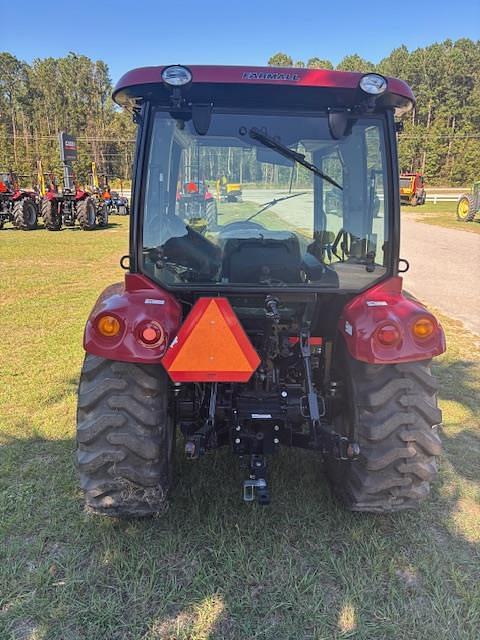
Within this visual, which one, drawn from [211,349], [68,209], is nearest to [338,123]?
[211,349]

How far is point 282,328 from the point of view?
2688 mm

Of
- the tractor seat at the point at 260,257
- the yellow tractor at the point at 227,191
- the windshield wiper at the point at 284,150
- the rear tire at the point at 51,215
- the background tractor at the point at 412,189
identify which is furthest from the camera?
the background tractor at the point at 412,189

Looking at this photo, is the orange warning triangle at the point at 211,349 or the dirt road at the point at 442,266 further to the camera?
the dirt road at the point at 442,266

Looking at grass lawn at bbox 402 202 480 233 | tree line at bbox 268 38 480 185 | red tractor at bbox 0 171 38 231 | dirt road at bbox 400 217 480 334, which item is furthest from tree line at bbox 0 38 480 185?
dirt road at bbox 400 217 480 334

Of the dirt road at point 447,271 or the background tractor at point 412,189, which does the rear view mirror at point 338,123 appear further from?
the background tractor at point 412,189

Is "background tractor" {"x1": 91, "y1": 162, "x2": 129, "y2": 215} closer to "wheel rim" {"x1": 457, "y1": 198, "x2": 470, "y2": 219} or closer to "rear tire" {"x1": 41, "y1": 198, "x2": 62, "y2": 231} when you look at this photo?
"rear tire" {"x1": 41, "y1": 198, "x2": 62, "y2": 231}

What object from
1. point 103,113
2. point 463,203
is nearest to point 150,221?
point 463,203

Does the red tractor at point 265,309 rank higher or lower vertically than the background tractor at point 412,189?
lower

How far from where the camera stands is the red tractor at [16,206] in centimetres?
1830

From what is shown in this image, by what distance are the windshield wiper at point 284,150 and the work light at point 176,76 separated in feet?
1.38

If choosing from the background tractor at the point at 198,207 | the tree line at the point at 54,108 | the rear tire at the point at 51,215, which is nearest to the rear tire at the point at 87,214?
the rear tire at the point at 51,215

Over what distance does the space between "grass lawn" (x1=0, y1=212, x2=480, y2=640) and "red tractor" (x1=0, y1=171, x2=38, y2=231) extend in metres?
16.5

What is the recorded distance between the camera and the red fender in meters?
2.31

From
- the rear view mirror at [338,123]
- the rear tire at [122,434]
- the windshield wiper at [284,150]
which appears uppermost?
the rear view mirror at [338,123]
